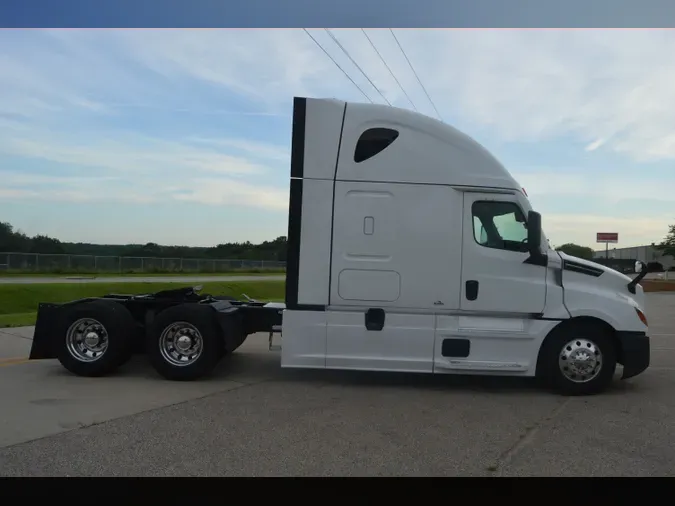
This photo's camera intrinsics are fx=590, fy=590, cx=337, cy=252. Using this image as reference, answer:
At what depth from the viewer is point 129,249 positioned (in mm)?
53062

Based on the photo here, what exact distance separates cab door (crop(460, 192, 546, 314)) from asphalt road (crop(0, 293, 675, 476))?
117 cm

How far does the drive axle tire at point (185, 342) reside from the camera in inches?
302

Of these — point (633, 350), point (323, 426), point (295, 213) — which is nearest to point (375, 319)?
point (295, 213)

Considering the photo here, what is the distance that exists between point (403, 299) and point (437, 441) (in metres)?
2.21

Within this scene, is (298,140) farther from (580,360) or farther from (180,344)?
(580,360)

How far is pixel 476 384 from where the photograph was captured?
802 centimetres

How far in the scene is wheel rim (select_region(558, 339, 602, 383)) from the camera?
7.22m

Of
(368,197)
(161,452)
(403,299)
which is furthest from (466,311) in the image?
(161,452)

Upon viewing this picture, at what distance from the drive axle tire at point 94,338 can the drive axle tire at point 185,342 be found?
425 mm

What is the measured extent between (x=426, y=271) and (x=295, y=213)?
1.77 meters

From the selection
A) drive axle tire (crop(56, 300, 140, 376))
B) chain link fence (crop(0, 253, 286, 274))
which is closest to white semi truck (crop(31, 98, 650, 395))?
drive axle tire (crop(56, 300, 140, 376))

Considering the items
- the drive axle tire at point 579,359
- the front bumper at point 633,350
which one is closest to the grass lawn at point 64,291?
the drive axle tire at point 579,359
